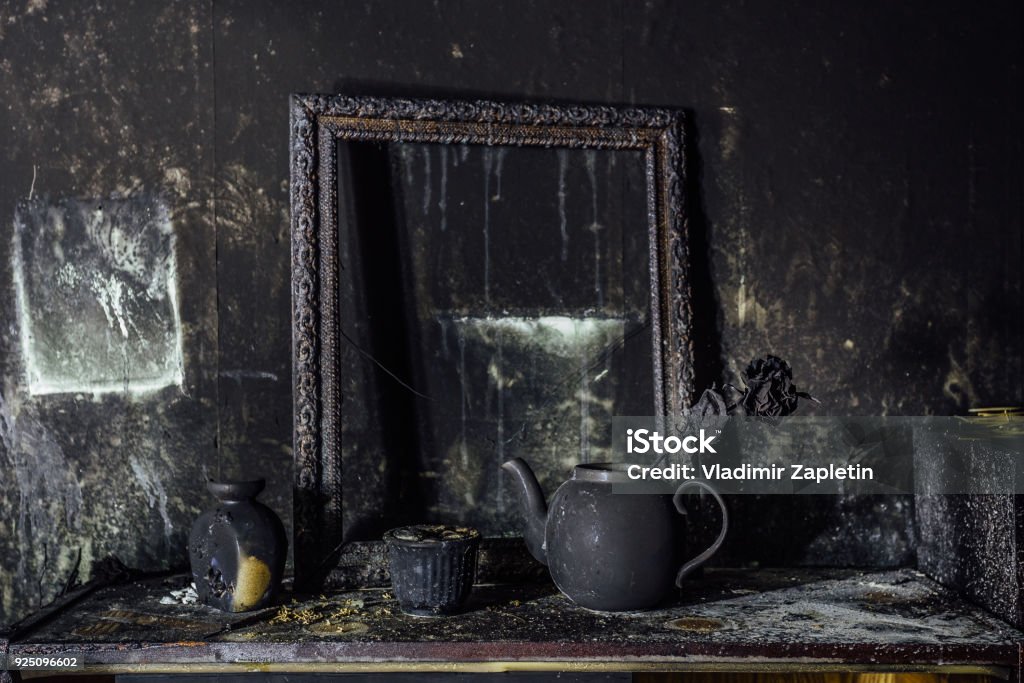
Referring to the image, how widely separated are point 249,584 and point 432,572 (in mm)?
343

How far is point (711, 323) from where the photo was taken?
1999 mm

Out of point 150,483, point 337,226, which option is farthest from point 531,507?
point 150,483

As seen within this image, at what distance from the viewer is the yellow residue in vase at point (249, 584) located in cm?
159

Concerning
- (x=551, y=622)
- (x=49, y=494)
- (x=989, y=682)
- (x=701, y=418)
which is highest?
(x=701, y=418)

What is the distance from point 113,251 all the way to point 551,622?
122cm

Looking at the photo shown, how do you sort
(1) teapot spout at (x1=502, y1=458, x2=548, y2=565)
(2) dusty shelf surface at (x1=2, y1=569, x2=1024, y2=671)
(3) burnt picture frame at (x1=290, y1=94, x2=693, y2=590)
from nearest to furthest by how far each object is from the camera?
(2) dusty shelf surface at (x1=2, y1=569, x2=1024, y2=671), (1) teapot spout at (x1=502, y1=458, x2=548, y2=565), (3) burnt picture frame at (x1=290, y1=94, x2=693, y2=590)

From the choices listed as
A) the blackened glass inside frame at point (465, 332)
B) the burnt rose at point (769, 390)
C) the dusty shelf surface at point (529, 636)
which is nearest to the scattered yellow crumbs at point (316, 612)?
the dusty shelf surface at point (529, 636)

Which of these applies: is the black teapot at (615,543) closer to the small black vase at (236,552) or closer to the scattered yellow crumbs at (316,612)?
the scattered yellow crumbs at (316,612)

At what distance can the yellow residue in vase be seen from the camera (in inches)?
62.7

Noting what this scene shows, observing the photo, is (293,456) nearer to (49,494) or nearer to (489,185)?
(49,494)

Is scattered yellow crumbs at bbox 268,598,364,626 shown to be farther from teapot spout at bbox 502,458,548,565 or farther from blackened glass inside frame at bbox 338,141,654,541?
teapot spout at bbox 502,458,548,565

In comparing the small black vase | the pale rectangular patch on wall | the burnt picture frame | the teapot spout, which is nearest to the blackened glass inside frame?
the burnt picture frame

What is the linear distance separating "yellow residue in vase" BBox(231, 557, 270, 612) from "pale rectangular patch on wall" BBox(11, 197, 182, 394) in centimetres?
52

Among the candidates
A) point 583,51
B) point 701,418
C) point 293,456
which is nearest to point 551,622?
point 701,418
